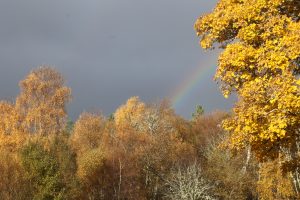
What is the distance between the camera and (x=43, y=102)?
223 ft

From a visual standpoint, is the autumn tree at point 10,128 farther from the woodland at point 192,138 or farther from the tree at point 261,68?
the tree at point 261,68

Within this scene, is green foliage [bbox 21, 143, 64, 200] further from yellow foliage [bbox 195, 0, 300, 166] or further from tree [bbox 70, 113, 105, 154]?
yellow foliage [bbox 195, 0, 300, 166]

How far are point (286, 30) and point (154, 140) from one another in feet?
193

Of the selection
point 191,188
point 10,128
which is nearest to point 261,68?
point 191,188

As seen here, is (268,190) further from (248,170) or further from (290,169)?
(290,169)

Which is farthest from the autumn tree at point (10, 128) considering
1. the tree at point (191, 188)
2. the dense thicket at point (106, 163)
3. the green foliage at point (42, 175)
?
the tree at point (191, 188)

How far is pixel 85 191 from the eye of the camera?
2276 inches

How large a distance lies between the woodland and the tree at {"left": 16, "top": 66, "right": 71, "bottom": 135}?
0.15 metres

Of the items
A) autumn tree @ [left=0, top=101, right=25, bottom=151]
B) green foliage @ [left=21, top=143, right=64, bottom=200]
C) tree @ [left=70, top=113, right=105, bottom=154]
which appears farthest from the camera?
tree @ [left=70, top=113, right=105, bottom=154]

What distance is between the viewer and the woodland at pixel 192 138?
13.5 metres

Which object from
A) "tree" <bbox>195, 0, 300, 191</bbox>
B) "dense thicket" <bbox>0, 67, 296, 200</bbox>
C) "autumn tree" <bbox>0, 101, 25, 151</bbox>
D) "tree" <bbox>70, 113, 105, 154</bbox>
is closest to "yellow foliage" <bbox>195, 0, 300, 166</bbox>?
"tree" <bbox>195, 0, 300, 191</bbox>

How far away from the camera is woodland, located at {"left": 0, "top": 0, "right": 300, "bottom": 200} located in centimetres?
1354

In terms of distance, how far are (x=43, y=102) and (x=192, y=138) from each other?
38838 mm

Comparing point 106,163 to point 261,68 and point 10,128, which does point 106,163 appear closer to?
point 10,128
